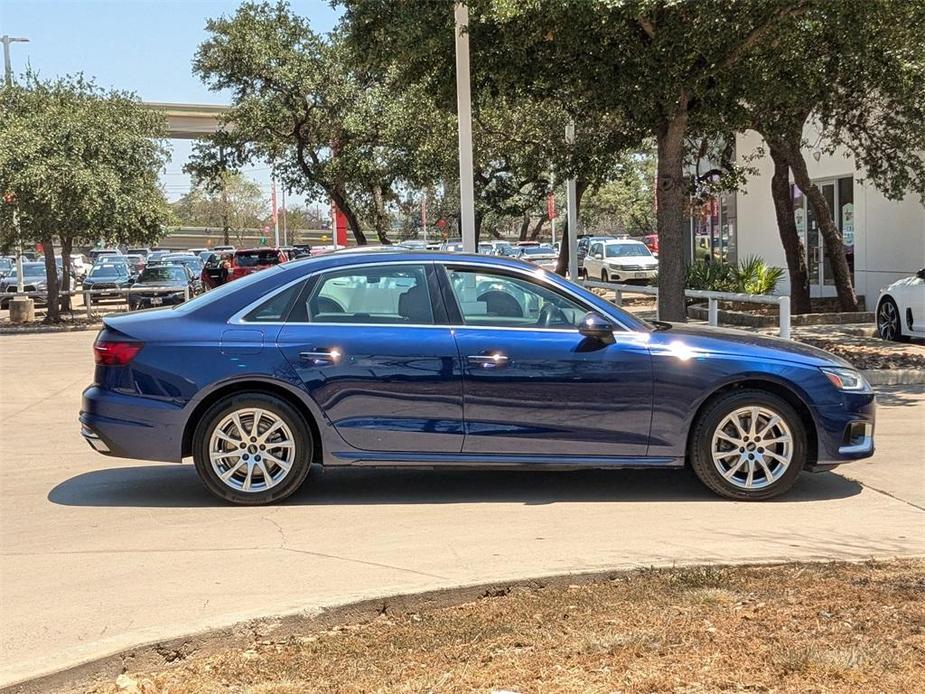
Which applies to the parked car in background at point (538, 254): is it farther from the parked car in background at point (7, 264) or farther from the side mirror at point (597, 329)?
the side mirror at point (597, 329)

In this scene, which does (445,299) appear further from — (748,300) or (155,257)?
(155,257)

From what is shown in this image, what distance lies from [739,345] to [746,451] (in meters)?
0.70

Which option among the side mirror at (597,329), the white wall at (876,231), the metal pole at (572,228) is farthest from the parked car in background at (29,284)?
the side mirror at (597,329)

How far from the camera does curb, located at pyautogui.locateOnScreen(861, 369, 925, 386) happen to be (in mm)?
12477

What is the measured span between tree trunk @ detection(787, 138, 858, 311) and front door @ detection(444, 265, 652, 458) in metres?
12.3

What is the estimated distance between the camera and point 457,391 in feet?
21.6

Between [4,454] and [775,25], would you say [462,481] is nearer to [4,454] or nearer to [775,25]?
[4,454]

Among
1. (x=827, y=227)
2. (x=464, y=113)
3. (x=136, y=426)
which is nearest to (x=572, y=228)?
(x=827, y=227)

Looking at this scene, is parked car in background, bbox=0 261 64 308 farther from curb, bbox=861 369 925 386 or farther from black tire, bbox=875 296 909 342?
curb, bbox=861 369 925 386

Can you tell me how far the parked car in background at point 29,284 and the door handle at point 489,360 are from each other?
3308 cm

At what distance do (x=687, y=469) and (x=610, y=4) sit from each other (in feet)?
18.0

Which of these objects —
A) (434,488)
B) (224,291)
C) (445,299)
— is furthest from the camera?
(434,488)

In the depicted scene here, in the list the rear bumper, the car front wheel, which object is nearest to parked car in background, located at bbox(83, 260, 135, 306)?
the car front wheel

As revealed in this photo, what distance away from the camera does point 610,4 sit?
1079 centimetres
